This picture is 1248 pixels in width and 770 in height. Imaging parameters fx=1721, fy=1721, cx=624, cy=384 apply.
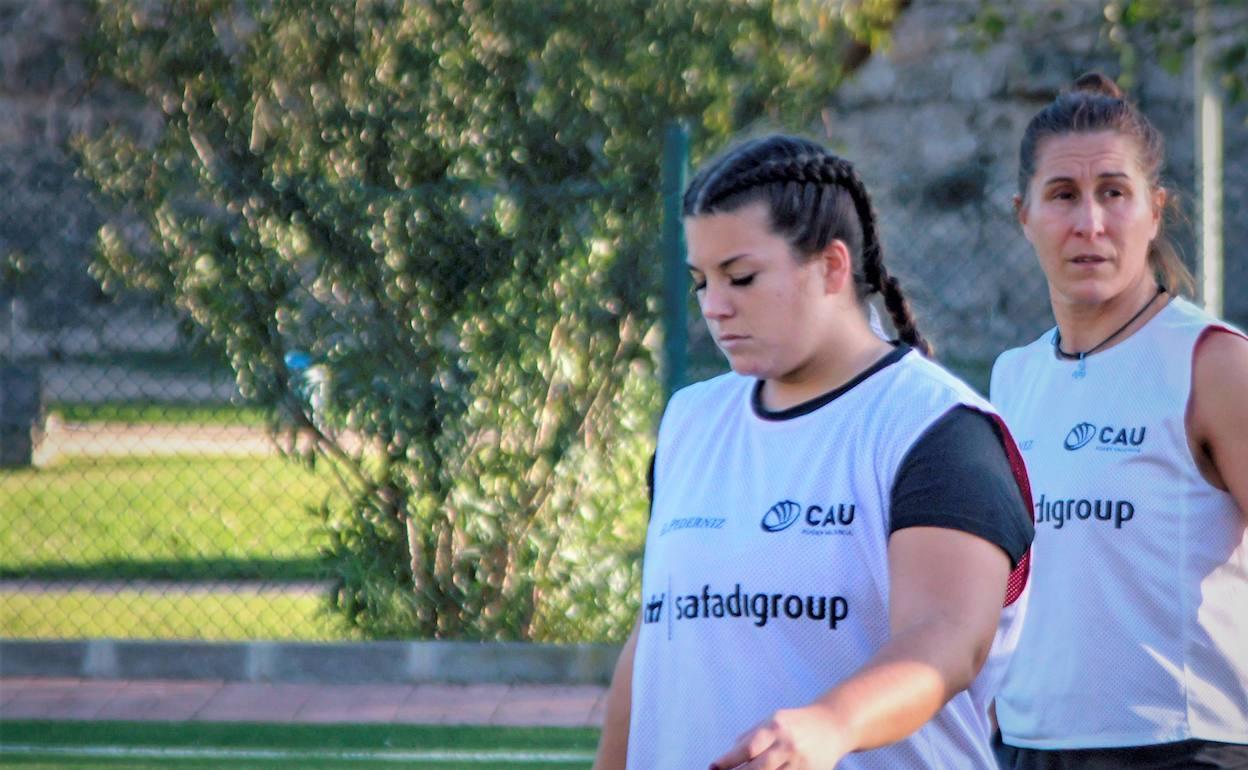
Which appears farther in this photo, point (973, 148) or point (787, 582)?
point (973, 148)

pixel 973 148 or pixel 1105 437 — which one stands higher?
pixel 973 148

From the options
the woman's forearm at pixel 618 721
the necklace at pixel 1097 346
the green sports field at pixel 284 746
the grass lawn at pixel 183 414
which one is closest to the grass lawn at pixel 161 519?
the grass lawn at pixel 183 414

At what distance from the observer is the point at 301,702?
23.1 feet

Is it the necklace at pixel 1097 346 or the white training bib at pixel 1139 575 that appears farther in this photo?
the necklace at pixel 1097 346

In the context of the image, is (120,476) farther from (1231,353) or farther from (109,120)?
(1231,353)

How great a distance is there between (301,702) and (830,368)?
5277 mm

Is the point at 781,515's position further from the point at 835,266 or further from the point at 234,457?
the point at 234,457

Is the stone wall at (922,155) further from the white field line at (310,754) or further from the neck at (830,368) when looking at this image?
the neck at (830,368)

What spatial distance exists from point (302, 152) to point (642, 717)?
5.62 meters

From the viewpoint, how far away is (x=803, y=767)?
5.64 ft

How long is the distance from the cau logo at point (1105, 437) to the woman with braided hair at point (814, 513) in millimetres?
693

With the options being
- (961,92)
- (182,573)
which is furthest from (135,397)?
(961,92)

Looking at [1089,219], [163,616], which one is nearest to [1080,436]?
[1089,219]

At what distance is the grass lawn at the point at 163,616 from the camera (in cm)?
797
